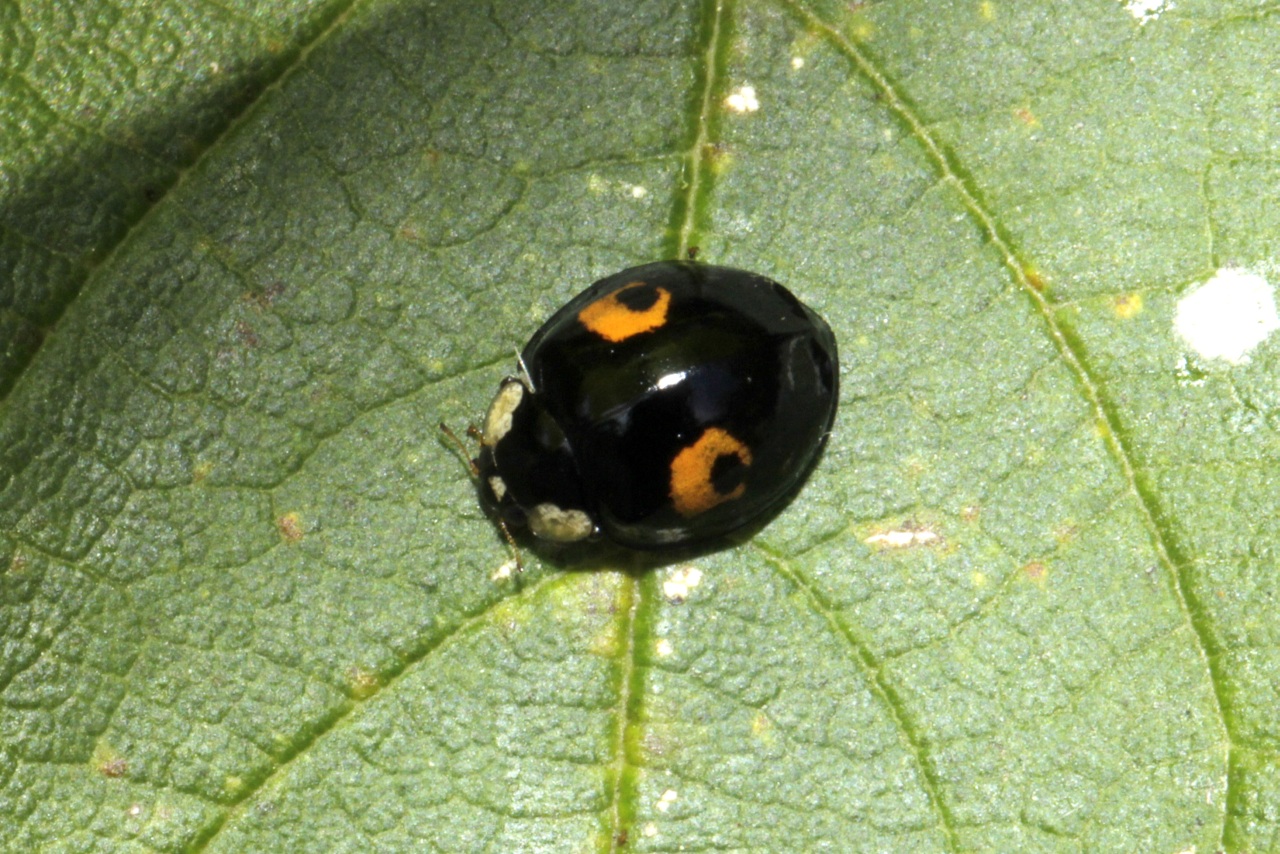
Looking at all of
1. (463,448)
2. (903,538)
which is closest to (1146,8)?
(903,538)

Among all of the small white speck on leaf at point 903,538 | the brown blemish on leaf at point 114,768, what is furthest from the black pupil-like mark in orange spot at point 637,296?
the brown blemish on leaf at point 114,768

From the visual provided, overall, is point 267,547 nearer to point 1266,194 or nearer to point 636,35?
point 636,35

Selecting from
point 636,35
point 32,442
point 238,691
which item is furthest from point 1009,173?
point 32,442

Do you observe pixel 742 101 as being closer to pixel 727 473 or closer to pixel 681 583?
pixel 727 473

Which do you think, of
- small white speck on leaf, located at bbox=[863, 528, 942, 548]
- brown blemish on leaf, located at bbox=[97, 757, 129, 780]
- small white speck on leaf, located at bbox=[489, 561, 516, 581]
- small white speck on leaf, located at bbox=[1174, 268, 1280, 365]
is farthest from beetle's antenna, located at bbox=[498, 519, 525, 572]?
small white speck on leaf, located at bbox=[1174, 268, 1280, 365]

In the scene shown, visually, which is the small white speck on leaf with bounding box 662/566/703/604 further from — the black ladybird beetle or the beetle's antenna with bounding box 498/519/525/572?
the beetle's antenna with bounding box 498/519/525/572

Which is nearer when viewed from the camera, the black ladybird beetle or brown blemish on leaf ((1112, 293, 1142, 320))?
the black ladybird beetle
